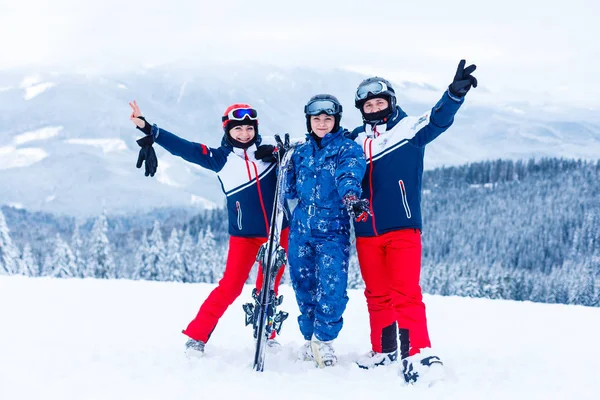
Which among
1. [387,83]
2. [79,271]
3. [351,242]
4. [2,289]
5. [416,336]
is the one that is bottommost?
[79,271]

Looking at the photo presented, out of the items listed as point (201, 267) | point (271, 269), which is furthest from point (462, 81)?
point (201, 267)

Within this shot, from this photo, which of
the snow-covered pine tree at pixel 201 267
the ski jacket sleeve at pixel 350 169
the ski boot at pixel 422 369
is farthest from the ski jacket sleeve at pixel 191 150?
the snow-covered pine tree at pixel 201 267

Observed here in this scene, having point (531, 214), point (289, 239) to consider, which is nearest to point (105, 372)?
point (289, 239)

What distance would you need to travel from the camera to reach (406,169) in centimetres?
523

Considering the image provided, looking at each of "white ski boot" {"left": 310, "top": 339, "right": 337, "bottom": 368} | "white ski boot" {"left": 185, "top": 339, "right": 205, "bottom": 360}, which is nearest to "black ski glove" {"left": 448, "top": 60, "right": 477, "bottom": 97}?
"white ski boot" {"left": 310, "top": 339, "right": 337, "bottom": 368}

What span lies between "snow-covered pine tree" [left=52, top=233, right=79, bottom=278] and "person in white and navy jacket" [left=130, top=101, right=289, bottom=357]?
3552 cm

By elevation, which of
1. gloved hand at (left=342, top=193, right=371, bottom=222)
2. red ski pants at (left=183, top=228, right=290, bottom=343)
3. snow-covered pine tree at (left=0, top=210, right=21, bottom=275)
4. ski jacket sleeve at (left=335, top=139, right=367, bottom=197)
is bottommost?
snow-covered pine tree at (left=0, top=210, right=21, bottom=275)

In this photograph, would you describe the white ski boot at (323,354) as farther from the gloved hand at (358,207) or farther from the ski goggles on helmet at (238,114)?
the ski goggles on helmet at (238,114)

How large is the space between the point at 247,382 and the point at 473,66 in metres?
3.30

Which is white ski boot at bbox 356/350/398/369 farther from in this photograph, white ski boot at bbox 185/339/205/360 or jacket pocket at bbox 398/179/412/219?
white ski boot at bbox 185/339/205/360

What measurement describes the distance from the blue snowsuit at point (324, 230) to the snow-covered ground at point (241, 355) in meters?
0.59

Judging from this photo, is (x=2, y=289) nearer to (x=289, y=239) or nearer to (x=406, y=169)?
(x=289, y=239)

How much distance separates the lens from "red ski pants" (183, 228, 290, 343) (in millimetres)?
5734

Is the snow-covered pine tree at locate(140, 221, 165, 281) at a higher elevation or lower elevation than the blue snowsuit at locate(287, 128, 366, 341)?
lower
